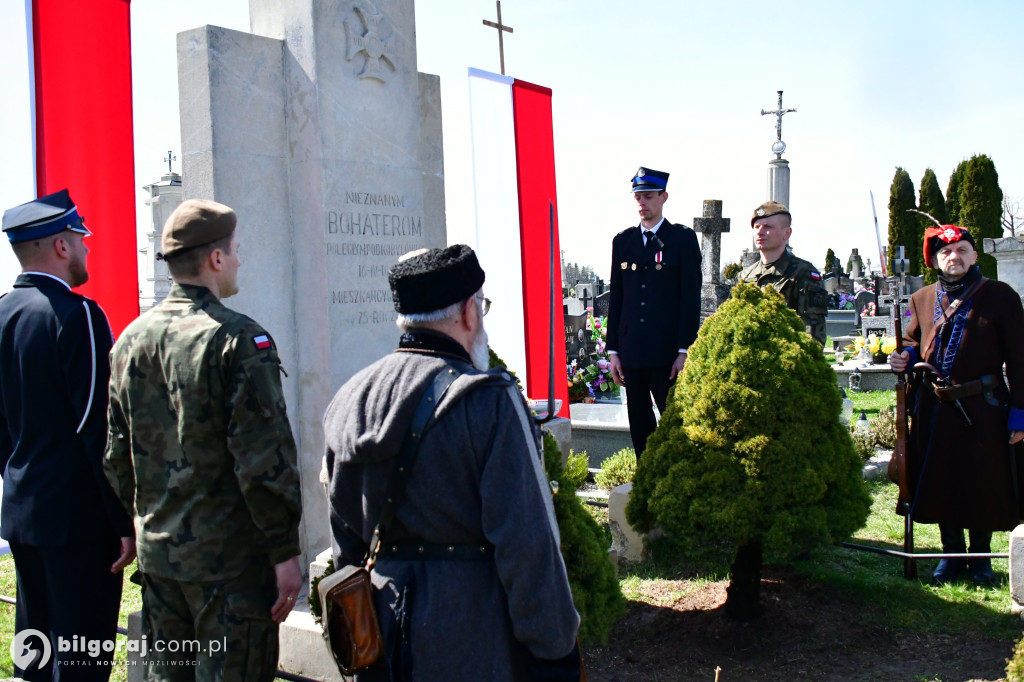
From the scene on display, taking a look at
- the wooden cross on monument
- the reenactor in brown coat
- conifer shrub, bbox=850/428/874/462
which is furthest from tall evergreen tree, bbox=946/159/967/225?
the reenactor in brown coat

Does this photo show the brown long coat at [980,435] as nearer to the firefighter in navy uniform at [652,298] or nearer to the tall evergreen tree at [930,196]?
the firefighter in navy uniform at [652,298]

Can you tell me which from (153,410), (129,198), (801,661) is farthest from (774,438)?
(129,198)

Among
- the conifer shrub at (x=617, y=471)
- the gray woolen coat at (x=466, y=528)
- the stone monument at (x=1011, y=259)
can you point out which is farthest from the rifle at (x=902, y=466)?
the stone monument at (x=1011, y=259)

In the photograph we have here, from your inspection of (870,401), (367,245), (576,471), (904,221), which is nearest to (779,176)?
(904,221)

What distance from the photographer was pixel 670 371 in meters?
5.23

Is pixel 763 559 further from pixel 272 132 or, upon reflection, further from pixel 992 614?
pixel 272 132

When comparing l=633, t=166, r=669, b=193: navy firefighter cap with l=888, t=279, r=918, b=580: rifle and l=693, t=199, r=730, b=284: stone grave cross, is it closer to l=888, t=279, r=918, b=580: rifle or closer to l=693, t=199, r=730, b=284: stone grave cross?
l=888, t=279, r=918, b=580: rifle

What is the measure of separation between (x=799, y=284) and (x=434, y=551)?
413cm

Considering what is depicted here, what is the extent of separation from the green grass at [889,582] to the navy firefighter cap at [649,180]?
2159 mm

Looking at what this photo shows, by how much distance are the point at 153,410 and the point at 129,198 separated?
2402 millimetres

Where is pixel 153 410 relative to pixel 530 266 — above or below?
below

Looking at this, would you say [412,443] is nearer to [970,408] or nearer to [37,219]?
[37,219]

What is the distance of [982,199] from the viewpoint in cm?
2795

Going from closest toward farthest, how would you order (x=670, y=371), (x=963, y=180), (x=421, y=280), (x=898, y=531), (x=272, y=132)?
1. (x=421, y=280)
2. (x=272, y=132)
3. (x=670, y=371)
4. (x=898, y=531)
5. (x=963, y=180)
